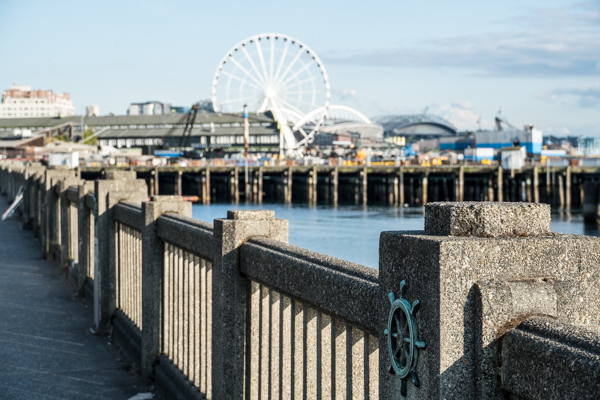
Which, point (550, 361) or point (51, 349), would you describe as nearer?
point (550, 361)

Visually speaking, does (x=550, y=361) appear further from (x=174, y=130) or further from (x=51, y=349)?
(x=174, y=130)

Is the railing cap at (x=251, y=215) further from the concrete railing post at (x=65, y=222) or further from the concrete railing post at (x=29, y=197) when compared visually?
the concrete railing post at (x=29, y=197)

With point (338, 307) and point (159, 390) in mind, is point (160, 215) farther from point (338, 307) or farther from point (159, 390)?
point (338, 307)

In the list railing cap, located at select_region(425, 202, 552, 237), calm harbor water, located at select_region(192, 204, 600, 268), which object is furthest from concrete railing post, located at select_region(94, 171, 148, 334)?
→ calm harbor water, located at select_region(192, 204, 600, 268)

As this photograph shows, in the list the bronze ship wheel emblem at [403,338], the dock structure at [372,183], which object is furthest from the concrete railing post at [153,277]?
the dock structure at [372,183]

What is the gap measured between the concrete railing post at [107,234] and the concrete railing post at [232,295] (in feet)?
13.5

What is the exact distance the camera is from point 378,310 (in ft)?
9.73

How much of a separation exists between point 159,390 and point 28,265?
789 cm

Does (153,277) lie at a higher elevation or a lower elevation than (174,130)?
lower

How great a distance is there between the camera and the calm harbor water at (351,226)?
1564 inches

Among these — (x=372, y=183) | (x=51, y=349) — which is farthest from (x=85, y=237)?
(x=372, y=183)

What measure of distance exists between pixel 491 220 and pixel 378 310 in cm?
69

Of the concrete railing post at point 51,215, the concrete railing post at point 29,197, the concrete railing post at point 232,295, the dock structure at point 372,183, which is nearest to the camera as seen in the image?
the concrete railing post at point 232,295

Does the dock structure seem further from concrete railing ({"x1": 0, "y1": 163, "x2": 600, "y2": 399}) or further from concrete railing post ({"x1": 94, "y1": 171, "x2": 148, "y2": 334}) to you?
concrete railing ({"x1": 0, "y1": 163, "x2": 600, "y2": 399})
